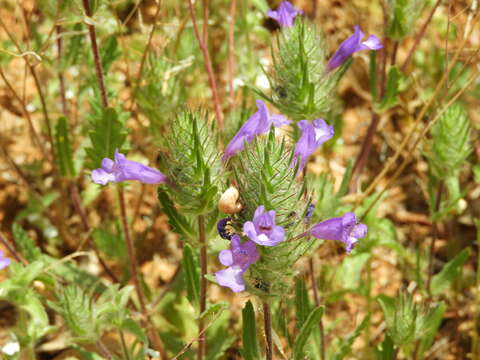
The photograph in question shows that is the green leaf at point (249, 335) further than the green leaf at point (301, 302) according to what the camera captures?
No

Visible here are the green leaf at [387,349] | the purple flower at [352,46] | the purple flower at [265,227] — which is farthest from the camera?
the green leaf at [387,349]

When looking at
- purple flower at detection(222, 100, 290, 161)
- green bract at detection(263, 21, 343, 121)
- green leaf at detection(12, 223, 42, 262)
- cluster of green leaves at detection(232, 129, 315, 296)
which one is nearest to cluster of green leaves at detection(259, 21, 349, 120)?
green bract at detection(263, 21, 343, 121)

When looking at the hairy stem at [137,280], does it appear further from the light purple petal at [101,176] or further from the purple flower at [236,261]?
the purple flower at [236,261]

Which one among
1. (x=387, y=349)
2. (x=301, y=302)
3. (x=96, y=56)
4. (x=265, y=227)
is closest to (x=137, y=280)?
(x=301, y=302)

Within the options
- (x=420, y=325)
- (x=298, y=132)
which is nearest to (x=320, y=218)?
(x=298, y=132)

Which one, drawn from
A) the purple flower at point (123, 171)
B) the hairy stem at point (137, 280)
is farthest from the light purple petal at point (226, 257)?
the hairy stem at point (137, 280)

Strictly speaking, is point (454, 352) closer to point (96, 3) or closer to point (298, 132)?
point (298, 132)

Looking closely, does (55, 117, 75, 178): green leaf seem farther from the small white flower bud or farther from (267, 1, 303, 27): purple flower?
the small white flower bud
